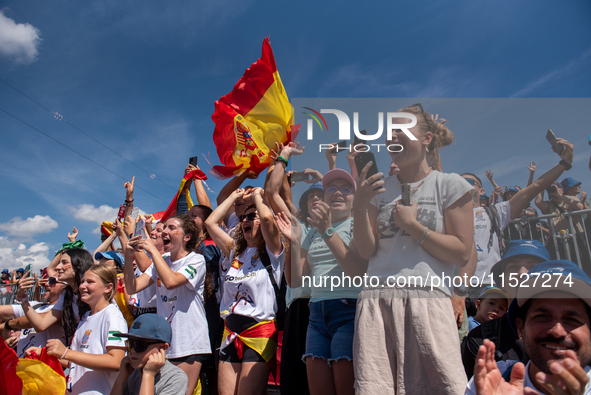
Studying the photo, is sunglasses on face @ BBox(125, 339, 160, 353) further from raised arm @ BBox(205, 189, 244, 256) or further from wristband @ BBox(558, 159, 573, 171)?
wristband @ BBox(558, 159, 573, 171)

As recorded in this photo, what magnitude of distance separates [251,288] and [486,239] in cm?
174

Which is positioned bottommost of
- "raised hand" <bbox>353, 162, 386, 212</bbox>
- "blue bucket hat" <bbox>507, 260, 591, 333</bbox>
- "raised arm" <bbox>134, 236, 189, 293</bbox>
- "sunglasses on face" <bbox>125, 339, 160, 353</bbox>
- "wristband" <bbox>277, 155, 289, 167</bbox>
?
"sunglasses on face" <bbox>125, 339, 160, 353</bbox>

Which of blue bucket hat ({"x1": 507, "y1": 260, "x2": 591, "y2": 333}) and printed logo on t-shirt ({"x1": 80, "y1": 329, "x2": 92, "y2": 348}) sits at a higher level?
blue bucket hat ({"x1": 507, "y1": 260, "x2": 591, "y2": 333})

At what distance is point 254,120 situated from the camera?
437cm

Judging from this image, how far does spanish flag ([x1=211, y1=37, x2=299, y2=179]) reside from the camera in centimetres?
425

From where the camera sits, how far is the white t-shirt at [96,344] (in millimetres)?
2768

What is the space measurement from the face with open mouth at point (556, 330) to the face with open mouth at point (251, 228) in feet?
6.80

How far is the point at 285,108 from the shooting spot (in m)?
4.27

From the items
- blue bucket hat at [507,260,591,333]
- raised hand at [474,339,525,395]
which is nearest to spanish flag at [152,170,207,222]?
blue bucket hat at [507,260,591,333]

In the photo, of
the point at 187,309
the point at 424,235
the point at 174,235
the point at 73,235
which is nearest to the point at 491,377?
the point at 424,235

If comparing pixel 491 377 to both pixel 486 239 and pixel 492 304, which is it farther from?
pixel 492 304

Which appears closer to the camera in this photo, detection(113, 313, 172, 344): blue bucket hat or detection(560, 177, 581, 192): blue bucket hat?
detection(560, 177, 581, 192): blue bucket hat

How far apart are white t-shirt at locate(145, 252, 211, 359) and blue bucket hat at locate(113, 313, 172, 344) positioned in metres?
0.45

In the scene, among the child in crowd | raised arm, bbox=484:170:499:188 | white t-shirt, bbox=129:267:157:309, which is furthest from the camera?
white t-shirt, bbox=129:267:157:309
